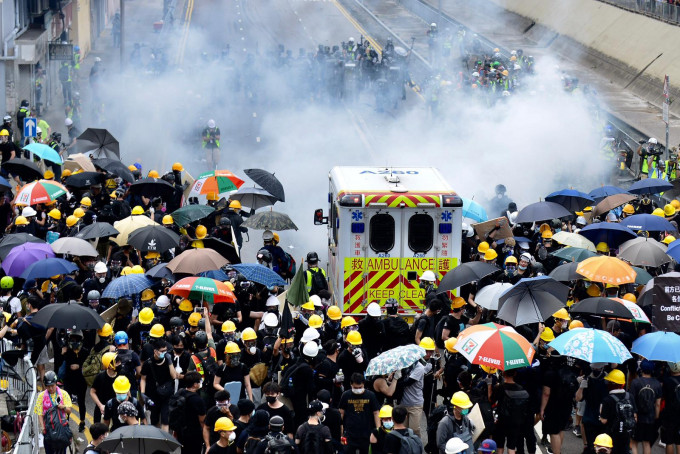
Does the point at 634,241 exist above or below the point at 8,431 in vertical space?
above

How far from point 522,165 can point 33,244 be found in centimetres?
1674

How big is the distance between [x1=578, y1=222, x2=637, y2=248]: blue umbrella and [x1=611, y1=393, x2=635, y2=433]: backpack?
582cm

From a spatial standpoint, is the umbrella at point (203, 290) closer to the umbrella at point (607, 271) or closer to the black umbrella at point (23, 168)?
the umbrella at point (607, 271)

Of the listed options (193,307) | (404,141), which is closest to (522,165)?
(404,141)

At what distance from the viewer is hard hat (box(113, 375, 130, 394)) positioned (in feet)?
40.9

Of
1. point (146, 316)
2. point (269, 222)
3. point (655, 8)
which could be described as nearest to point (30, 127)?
point (269, 222)

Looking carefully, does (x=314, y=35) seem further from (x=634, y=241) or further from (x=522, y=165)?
(x=634, y=241)

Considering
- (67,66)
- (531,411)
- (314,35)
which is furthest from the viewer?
(314,35)

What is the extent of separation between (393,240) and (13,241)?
207 inches

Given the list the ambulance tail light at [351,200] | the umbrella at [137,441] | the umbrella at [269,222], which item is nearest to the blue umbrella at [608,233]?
the ambulance tail light at [351,200]

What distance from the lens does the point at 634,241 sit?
1736cm

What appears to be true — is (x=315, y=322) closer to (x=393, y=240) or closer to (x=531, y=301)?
(x=531, y=301)

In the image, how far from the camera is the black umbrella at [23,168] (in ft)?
70.8

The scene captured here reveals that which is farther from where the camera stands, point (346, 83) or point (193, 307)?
point (346, 83)
